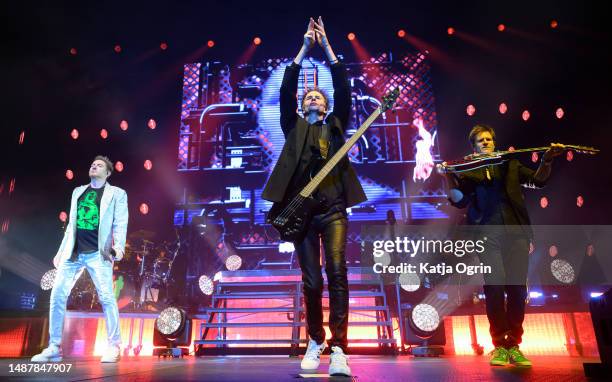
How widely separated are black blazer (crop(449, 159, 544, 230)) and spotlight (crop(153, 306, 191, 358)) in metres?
3.27

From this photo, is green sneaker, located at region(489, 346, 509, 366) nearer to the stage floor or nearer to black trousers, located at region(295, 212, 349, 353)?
the stage floor

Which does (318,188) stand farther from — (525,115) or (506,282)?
(525,115)

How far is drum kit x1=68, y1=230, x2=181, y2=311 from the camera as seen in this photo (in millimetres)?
5965

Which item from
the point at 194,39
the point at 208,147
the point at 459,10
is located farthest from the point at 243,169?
the point at 459,10

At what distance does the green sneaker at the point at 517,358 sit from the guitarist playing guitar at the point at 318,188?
1.10m

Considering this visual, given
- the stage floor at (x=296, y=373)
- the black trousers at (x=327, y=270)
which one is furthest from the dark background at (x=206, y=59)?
the black trousers at (x=327, y=270)

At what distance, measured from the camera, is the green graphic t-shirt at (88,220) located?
3236mm

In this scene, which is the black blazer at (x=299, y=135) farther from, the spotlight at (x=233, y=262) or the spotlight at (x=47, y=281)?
the spotlight at (x=47, y=281)

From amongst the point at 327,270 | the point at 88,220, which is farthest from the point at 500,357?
the point at 88,220

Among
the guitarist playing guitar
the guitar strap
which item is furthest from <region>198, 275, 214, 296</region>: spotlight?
the guitar strap

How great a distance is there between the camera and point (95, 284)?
3.14m

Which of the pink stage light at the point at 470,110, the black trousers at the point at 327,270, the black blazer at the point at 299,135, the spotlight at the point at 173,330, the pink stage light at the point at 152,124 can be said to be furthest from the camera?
the pink stage light at the point at 152,124

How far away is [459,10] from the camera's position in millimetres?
7129

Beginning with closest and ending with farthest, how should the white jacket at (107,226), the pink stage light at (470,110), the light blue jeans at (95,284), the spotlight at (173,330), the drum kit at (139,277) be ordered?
the light blue jeans at (95,284), the white jacket at (107,226), the spotlight at (173,330), the drum kit at (139,277), the pink stage light at (470,110)
